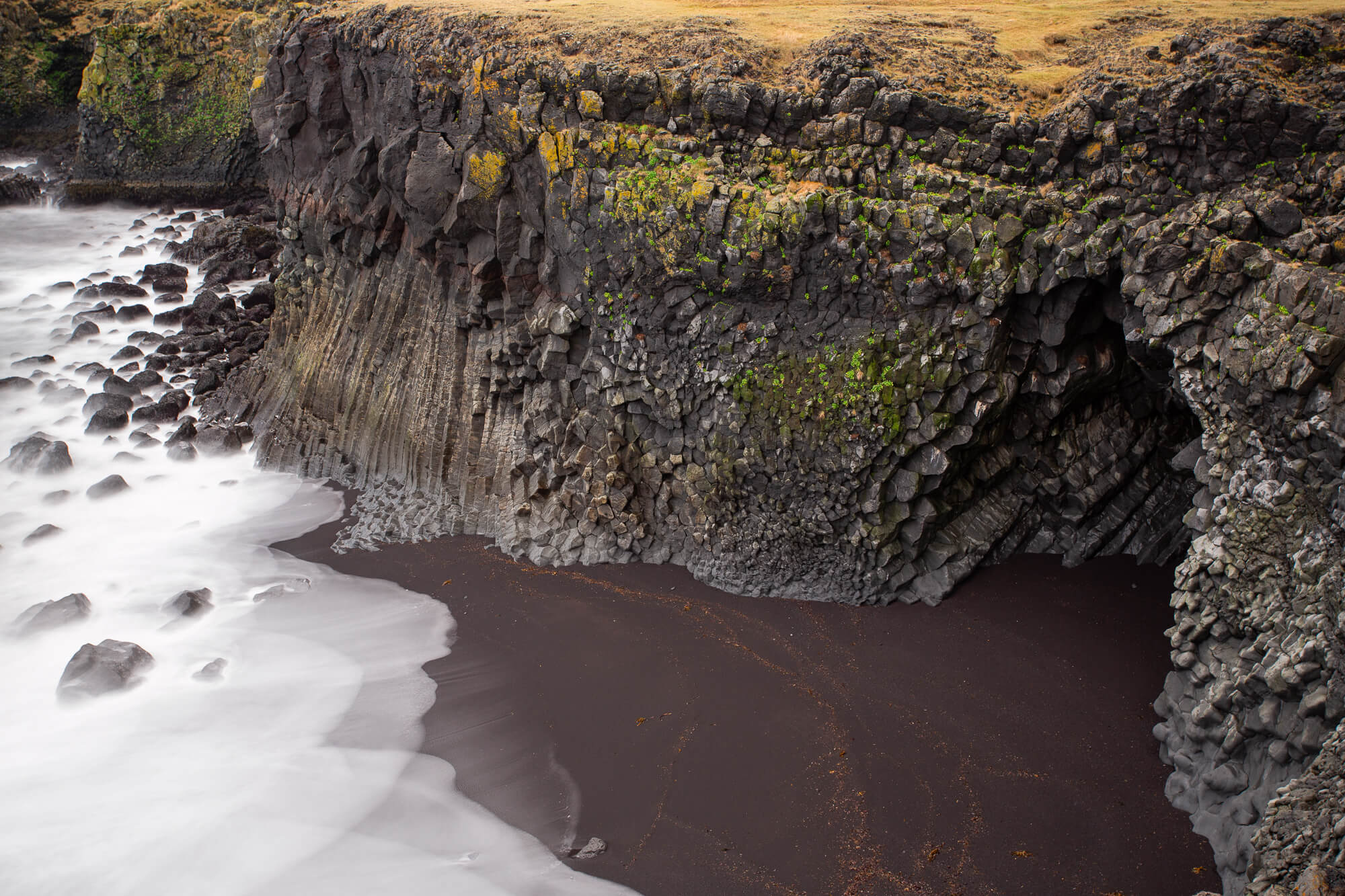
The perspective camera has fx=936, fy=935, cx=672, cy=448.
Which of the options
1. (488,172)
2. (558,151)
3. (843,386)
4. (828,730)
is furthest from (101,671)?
(843,386)

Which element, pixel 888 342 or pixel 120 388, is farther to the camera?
pixel 120 388

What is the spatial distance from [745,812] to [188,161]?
2814 centimetres

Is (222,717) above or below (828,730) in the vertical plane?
below

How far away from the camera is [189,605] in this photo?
1173 centimetres

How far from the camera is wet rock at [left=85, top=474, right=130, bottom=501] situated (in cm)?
1476

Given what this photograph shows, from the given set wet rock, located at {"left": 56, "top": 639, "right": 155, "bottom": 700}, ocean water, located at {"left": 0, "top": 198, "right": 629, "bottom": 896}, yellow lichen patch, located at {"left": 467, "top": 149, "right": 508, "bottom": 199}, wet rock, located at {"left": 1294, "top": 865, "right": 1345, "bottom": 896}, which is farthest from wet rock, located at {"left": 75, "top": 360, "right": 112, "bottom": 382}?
wet rock, located at {"left": 1294, "top": 865, "right": 1345, "bottom": 896}

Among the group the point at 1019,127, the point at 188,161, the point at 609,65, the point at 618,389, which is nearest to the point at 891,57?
the point at 1019,127

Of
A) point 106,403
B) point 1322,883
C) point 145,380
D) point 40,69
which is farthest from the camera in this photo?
point 40,69

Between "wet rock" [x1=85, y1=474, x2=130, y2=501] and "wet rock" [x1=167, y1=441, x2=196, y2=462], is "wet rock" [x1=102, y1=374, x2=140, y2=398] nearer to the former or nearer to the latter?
"wet rock" [x1=167, y1=441, x2=196, y2=462]

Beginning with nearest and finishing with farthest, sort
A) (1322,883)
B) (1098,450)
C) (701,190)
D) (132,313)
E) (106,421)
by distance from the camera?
(1322,883)
(701,190)
(1098,450)
(106,421)
(132,313)

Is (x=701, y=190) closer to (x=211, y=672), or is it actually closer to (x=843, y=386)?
(x=843, y=386)

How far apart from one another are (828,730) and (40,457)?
13861 millimetres

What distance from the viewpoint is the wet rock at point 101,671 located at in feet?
34.1

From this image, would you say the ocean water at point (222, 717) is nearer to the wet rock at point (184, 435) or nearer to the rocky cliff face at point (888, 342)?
the wet rock at point (184, 435)
